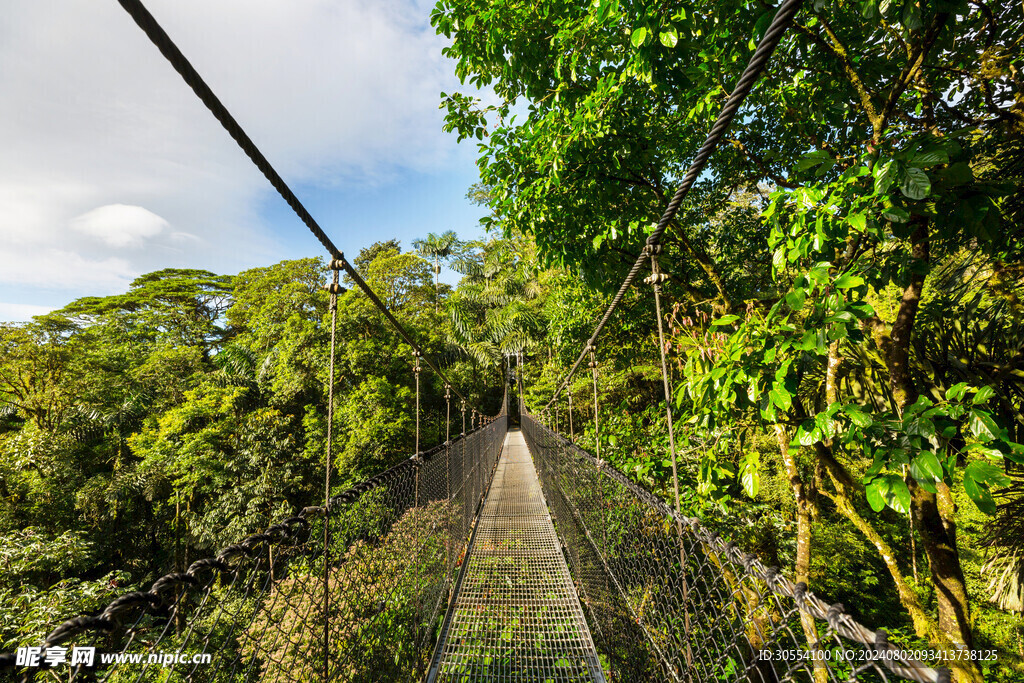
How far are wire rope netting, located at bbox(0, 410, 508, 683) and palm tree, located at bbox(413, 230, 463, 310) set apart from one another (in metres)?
13.9

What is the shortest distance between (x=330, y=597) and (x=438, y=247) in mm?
15307

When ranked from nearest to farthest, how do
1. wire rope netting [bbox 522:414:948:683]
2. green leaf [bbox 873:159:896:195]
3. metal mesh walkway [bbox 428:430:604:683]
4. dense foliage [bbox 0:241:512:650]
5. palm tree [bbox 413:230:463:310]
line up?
wire rope netting [bbox 522:414:948:683], green leaf [bbox 873:159:896:195], metal mesh walkway [bbox 428:430:604:683], dense foliage [bbox 0:241:512:650], palm tree [bbox 413:230:463:310]

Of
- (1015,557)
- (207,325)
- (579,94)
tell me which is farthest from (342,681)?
(207,325)

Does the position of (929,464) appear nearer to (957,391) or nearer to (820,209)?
(957,391)

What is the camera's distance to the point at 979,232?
3.72 ft

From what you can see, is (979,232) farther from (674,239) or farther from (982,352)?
(674,239)

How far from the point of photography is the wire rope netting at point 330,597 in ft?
2.11

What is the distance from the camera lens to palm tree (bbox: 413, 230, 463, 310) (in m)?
15.7

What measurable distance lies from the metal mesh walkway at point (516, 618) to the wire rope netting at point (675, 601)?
12cm

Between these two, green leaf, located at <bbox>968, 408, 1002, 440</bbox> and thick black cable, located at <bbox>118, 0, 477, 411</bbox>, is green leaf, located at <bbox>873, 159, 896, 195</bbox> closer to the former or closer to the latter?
green leaf, located at <bbox>968, 408, 1002, 440</bbox>

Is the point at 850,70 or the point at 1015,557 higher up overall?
the point at 850,70

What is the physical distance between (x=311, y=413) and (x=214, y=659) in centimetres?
1039

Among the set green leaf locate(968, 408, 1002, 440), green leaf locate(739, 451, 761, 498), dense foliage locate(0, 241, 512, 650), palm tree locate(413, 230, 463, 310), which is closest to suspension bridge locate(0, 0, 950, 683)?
green leaf locate(739, 451, 761, 498)

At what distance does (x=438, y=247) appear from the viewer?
51.7 ft
